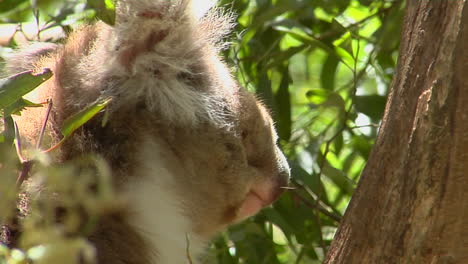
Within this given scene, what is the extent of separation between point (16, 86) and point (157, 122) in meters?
0.45

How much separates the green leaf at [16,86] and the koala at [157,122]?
0.88 ft

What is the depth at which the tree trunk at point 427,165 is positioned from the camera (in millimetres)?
1401

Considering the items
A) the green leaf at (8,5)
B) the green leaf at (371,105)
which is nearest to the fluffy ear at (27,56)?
the green leaf at (8,5)

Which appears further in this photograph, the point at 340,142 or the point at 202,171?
the point at 340,142

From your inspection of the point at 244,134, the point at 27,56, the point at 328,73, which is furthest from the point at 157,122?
the point at 328,73

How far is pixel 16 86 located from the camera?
132 centimetres

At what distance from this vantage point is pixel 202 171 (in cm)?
179

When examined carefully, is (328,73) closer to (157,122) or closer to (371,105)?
(371,105)

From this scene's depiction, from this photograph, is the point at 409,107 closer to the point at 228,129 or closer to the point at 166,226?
the point at 228,129

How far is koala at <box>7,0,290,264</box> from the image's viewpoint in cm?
160

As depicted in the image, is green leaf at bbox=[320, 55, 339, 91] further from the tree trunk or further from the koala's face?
the tree trunk

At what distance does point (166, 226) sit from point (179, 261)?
0.40 feet

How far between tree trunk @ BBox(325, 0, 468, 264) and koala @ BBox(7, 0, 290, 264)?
439 millimetres

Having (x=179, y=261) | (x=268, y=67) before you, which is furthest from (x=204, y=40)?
(x=268, y=67)
